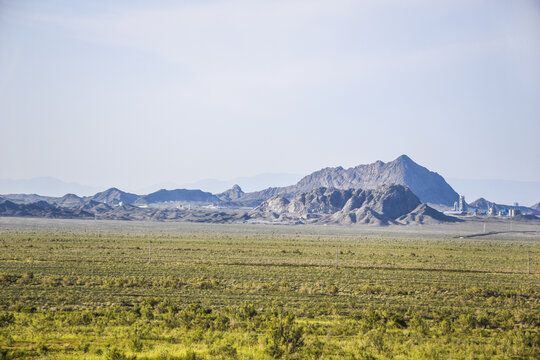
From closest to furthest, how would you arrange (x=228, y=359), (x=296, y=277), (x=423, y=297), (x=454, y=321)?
1. (x=228, y=359)
2. (x=454, y=321)
3. (x=423, y=297)
4. (x=296, y=277)

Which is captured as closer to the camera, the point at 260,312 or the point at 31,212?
the point at 260,312

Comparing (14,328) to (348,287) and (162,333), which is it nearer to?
(162,333)

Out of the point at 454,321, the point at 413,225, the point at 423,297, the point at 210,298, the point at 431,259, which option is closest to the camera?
the point at 454,321

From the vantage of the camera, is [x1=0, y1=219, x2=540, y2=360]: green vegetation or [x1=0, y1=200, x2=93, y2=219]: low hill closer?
[x1=0, y1=219, x2=540, y2=360]: green vegetation

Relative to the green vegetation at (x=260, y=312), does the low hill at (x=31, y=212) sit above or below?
above

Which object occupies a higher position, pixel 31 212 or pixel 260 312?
pixel 31 212

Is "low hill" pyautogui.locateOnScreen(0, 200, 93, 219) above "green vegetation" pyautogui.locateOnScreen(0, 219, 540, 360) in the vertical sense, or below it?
above

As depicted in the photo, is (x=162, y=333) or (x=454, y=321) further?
(x=454, y=321)

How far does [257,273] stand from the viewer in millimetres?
36094

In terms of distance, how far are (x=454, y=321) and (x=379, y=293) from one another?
783cm

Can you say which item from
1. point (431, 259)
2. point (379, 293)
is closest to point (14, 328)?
point (379, 293)

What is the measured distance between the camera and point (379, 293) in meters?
28.4

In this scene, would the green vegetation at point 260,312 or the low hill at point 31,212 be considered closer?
the green vegetation at point 260,312

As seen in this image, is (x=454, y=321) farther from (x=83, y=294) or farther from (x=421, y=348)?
(x=83, y=294)
